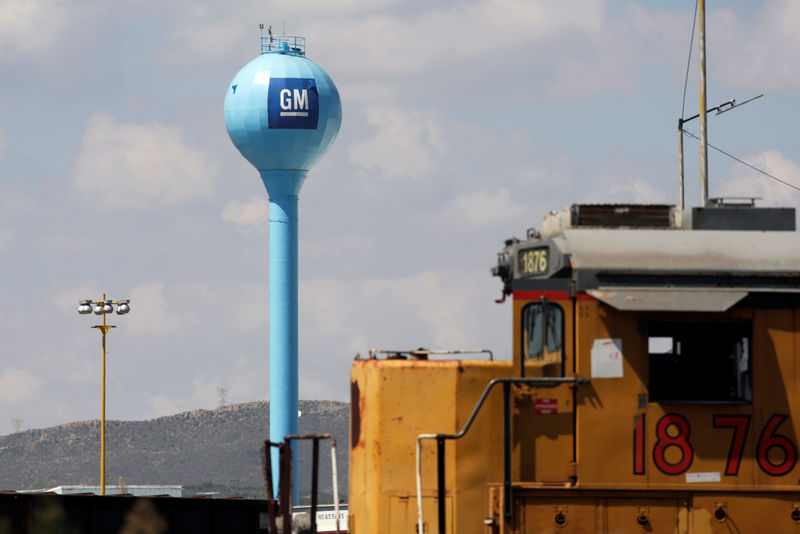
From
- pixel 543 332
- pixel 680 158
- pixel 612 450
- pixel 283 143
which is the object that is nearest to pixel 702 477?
pixel 612 450

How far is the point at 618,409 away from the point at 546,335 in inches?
42.4

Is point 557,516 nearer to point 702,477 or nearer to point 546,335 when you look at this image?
point 702,477

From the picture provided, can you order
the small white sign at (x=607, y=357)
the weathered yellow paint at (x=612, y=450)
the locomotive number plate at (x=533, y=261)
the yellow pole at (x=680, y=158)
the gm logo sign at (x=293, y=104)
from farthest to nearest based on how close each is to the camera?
the gm logo sign at (x=293, y=104), the yellow pole at (x=680, y=158), the locomotive number plate at (x=533, y=261), the weathered yellow paint at (x=612, y=450), the small white sign at (x=607, y=357)

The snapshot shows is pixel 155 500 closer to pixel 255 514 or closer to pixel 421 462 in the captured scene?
pixel 255 514

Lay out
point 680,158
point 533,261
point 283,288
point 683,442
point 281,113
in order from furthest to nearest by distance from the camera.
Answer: point 283,288 < point 281,113 < point 680,158 < point 533,261 < point 683,442

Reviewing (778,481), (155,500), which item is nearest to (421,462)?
(778,481)

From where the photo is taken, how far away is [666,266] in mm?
14258

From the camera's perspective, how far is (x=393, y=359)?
1536 cm

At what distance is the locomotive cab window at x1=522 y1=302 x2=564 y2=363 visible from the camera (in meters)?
14.3

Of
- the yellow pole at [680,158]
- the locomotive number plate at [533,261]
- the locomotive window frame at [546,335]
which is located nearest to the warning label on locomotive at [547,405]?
the locomotive window frame at [546,335]

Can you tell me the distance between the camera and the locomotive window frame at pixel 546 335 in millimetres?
14289

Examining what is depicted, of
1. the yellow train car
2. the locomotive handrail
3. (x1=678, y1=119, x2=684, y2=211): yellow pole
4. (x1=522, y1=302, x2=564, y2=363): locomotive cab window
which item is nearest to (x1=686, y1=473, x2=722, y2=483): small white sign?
the yellow train car

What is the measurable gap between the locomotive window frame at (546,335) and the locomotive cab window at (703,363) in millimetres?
958

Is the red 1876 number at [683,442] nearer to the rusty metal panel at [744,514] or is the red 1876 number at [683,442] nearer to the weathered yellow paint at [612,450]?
the weathered yellow paint at [612,450]
